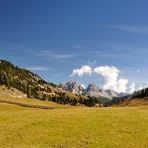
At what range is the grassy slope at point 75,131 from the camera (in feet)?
114

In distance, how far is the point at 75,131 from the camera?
39781mm

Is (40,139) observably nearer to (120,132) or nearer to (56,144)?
(56,144)

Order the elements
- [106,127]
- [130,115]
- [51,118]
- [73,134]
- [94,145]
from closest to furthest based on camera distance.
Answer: [94,145]
[73,134]
[106,127]
[51,118]
[130,115]

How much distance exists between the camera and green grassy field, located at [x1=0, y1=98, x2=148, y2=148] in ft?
113

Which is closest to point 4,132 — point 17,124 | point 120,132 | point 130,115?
point 17,124

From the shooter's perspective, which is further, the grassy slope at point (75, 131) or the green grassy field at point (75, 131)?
the grassy slope at point (75, 131)

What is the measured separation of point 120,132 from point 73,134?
6339 mm

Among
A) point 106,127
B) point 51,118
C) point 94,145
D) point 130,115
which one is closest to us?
point 94,145

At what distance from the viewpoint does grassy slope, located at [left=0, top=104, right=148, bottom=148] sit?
3475cm

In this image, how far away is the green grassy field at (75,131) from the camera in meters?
34.6

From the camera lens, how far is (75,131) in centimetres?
3978

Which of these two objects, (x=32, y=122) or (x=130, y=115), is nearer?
(x=32, y=122)

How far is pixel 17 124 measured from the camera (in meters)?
43.1

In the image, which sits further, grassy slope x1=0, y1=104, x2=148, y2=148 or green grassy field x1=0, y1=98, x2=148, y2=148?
grassy slope x1=0, y1=104, x2=148, y2=148
